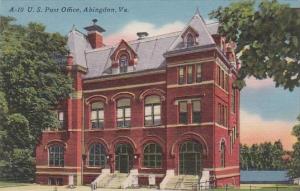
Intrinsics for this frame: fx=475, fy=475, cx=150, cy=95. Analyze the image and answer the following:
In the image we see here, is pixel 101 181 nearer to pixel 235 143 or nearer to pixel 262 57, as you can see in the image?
pixel 235 143

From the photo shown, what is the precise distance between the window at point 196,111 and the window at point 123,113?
2.89 m

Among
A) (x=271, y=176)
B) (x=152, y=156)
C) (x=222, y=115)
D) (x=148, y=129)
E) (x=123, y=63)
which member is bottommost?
(x=271, y=176)

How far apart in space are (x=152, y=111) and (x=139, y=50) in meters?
2.66

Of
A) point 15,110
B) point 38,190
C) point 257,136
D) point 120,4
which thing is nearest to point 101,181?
point 38,190

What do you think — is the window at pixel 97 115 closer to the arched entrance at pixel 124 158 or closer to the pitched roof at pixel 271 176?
the arched entrance at pixel 124 158

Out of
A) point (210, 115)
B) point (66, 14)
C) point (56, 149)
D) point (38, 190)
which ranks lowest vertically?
point (38, 190)

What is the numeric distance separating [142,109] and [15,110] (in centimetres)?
496

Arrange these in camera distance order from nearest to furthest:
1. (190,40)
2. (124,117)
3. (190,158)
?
(190,40), (190,158), (124,117)

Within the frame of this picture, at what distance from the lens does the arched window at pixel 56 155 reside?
2006 cm

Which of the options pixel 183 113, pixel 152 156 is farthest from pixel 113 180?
pixel 183 113

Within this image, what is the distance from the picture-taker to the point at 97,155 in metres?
19.5

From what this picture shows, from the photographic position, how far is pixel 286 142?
1227 cm

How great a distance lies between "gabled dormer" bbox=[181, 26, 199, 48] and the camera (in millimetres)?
16722

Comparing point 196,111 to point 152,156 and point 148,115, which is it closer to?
point 148,115
